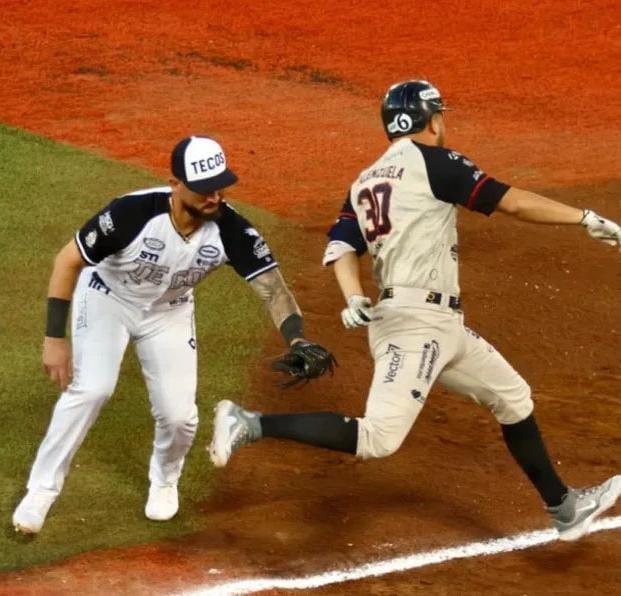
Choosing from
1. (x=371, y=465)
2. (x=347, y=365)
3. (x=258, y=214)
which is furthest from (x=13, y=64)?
(x=371, y=465)

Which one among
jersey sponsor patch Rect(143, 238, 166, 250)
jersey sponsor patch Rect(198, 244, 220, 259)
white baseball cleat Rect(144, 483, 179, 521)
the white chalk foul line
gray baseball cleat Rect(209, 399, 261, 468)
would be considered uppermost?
jersey sponsor patch Rect(143, 238, 166, 250)

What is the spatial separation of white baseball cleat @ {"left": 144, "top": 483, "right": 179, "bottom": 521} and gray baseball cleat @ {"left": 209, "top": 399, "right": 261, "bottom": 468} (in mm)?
1022

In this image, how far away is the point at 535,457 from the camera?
717 cm

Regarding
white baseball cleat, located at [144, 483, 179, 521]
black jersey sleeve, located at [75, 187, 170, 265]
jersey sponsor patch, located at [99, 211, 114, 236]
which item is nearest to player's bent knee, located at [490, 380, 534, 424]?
white baseball cleat, located at [144, 483, 179, 521]

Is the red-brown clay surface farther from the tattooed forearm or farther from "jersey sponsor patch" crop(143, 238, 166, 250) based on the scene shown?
"jersey sponsor patch" crop(143, 238, 166, 250)

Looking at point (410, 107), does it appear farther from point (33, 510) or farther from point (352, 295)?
point (33, 510)

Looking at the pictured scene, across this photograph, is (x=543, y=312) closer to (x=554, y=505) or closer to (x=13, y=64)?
(x=554, y=505)

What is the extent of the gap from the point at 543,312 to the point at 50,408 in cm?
358

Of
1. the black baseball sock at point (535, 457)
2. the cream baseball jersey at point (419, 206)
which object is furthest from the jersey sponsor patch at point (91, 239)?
the black baseball sock at point (535, 457)

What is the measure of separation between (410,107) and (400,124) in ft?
0.36

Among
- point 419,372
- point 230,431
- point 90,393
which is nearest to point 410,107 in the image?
point 419,372

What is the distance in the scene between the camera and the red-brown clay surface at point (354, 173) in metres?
7.25

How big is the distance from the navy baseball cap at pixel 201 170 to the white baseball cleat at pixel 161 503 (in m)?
1.79

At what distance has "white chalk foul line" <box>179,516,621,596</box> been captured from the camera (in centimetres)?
686
